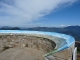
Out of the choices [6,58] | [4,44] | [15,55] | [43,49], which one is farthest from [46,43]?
[4,44]

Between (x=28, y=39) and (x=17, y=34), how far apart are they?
29.3 inches

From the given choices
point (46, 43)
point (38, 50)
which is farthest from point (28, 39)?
point (46, 43)

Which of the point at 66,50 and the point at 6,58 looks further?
the point at 6,58

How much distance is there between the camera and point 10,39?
24.4ft

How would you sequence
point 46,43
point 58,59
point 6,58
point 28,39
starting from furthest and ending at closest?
1. point 28,39
2. point 46,43
3. point 6,58
4. point 58,59

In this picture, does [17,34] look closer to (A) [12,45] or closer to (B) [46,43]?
(A) [12,45]

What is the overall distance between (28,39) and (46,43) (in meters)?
1.31

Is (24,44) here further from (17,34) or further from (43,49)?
(43,49)

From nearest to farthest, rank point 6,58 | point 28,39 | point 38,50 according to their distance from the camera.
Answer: point 6,58 < point 38,50 < point 28,39

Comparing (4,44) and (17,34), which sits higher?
(17,34)

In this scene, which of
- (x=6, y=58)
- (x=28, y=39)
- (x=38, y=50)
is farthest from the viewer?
(x=28, y=39)

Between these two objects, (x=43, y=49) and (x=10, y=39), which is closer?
(x=43, y=49)

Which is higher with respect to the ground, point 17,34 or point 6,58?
point 17,34

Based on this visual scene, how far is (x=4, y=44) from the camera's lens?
7.41m
